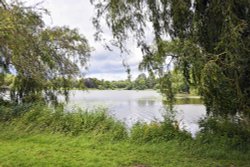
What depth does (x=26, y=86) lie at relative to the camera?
1631 centimetres

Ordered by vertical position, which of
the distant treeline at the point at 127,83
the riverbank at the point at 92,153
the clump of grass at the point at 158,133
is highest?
the distant treeline at the point at 127,83

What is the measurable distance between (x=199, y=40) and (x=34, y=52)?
6.77 m

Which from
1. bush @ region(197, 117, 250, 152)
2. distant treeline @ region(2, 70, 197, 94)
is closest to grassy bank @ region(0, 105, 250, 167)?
bush @ region(197, 117, 250, 152)

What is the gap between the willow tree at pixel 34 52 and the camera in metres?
10.2

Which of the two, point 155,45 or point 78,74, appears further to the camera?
point 78,74

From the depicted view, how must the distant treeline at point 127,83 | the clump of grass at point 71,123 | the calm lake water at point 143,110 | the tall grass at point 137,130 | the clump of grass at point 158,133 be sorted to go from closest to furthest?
1. the distant treeline at point 127,83
2. the tall grass at point 137,130
3. the clump of grass at point 158,133
4. the clump of grass at point 71,123
5. the calm lake water at point 143,110

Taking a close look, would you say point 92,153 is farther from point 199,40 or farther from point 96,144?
point 199,40

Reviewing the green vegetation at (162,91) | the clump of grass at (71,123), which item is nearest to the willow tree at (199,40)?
the green vegetation at (162,91)

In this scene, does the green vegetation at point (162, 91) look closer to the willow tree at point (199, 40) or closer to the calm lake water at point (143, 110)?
the willow tree at point (199, 40)

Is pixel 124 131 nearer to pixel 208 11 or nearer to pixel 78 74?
pixel 208 11

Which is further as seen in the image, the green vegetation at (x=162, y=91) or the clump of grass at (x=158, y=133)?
the clump of grass at (x=158, y=133)

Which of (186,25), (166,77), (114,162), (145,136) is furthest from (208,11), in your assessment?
(145,136)

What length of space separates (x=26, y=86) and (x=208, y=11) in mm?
11026

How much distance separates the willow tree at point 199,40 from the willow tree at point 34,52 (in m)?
3.15
